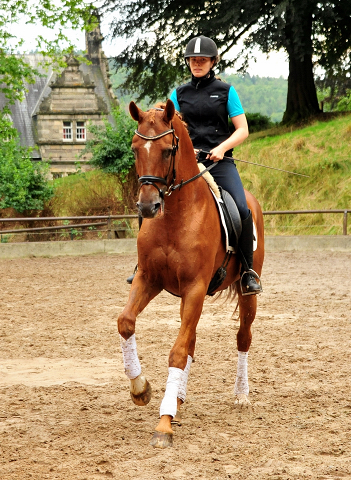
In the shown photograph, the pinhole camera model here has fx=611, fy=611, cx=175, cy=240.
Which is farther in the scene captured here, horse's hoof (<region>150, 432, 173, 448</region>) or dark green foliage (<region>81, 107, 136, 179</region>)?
dark green foliage (<region>81, 107, 136, 179</region>)

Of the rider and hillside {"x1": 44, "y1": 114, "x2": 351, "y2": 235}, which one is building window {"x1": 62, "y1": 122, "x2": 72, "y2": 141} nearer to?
hillside {"x1": 44, "y1": 114, "x2": 351, "y2": 235}

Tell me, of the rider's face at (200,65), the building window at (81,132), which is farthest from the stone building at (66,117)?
the rider's face at (200,65)

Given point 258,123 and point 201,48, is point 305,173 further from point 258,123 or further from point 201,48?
point 201,48

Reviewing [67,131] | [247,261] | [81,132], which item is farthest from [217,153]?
[67,131]

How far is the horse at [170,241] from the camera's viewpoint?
14.6ft

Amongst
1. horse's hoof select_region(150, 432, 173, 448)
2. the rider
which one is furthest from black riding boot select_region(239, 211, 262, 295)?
horse's hoof select_region(150, 432, 173, 448)

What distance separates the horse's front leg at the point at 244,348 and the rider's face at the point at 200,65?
7.36 ft

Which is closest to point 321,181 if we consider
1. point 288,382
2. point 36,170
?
point 36,170

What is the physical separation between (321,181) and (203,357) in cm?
1749

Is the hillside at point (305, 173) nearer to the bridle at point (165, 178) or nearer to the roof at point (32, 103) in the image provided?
the bridle at point (165, 178)

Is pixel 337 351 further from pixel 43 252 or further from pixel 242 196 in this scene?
pixel 43 252

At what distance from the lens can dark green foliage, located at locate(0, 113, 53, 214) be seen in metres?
21.5

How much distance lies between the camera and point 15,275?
1535cm

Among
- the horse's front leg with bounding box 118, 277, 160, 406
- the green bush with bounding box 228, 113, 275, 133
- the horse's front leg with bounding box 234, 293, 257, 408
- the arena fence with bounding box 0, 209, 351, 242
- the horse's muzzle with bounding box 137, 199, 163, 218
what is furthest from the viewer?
the green bush with bounding box 228, 113, 275, 133
